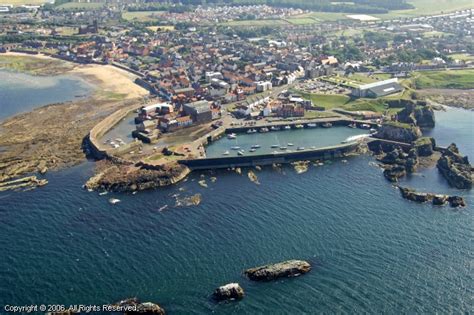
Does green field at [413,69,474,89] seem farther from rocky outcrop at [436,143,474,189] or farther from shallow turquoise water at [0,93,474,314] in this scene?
shallow turquoise water at [0,93,474,314]

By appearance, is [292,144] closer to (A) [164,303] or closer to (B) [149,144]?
(B) [149,144]

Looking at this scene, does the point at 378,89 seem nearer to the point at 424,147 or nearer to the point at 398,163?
the point at 424,147

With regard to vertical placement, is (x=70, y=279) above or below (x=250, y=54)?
below

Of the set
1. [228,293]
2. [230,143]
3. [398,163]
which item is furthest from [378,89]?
[228,293]

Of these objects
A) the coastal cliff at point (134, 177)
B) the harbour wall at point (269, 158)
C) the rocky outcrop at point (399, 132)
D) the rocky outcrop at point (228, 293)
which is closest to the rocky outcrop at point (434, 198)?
the harbour wall at point (269, 158)

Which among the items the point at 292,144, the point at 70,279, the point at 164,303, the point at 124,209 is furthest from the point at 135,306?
the point at 292,144

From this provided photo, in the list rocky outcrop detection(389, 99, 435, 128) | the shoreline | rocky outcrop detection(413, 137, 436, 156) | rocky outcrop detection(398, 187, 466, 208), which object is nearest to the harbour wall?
rocky outcrop detection(413, 137, 436, 156)
